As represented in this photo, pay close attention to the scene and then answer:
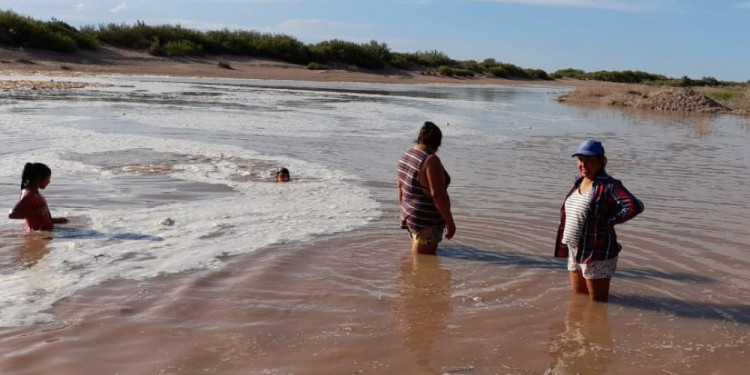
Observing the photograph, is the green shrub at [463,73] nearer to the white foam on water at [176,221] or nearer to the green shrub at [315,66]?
the green shrub at [315,66]

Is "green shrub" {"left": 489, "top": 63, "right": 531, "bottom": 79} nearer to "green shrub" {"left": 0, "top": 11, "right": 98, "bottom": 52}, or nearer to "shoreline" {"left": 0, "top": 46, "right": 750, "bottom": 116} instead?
"shoreline" {"left": 0, "top": 46, "right": 750, "bottom": 116}

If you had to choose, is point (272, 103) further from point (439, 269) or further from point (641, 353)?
point (641, 353)

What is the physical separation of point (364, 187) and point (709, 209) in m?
4.23

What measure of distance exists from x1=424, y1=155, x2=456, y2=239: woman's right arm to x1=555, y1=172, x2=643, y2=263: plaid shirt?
46.7 inches

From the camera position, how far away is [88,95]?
21.4 metres

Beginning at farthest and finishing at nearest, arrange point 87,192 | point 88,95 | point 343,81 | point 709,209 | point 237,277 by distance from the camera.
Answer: point 343,81, point 88,95, point 709,209, point 87,192, point 237,277

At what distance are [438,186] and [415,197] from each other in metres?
0.28

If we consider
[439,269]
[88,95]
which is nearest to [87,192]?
[439,269]

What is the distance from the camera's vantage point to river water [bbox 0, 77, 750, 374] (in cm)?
404

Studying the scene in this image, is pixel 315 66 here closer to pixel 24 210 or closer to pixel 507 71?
pixel 507 71

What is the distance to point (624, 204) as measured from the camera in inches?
182

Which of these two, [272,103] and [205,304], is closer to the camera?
[205,304]

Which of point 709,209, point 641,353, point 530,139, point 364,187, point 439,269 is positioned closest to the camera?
point 641,353

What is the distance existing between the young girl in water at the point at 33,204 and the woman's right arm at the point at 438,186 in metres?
3.36
